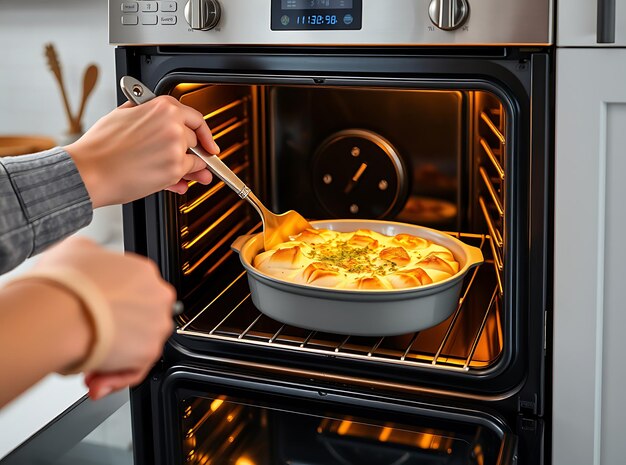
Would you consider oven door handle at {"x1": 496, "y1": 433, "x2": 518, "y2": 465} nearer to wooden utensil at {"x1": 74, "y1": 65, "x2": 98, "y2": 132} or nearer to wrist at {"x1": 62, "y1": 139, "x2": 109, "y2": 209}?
wrist at {"x1": 62, "y1": 139, "x2": 109, "y2": 209}

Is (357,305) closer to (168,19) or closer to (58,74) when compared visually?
(168,19)

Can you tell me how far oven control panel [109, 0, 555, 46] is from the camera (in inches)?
42.8

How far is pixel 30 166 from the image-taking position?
1048 millimetres

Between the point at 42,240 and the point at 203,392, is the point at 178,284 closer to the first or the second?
the point at 203,392

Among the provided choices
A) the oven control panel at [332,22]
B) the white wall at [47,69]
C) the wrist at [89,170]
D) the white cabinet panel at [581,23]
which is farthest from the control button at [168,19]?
the white wall at [47,69]

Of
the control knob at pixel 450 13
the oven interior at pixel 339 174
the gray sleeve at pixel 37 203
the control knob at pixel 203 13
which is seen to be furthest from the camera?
the oven interior at pixel 339 174

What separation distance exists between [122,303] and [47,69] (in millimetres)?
1675

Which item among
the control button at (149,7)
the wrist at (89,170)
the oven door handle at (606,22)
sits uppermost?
the control button at (149,7)

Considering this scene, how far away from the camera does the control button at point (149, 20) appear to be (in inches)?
49.2

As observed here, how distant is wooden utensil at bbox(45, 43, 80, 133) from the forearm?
1583 mm

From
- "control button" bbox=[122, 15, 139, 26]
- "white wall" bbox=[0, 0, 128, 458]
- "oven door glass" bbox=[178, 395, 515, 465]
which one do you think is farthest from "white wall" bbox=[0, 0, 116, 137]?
"oven door glass" bbox=[178, 395, 515, 465]

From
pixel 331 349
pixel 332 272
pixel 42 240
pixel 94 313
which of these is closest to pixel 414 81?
pixel 332 272

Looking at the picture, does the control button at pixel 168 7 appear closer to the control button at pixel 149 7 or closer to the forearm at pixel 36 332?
the control button at pixel 149 7

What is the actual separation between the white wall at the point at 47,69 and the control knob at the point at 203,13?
35.5 inches
